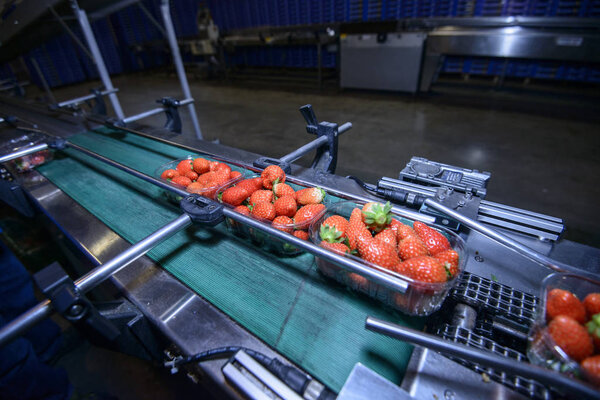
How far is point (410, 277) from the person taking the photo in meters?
0.63

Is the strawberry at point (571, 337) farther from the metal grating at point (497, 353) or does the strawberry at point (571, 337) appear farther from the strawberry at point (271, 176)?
the strawberry at point (271, 176)

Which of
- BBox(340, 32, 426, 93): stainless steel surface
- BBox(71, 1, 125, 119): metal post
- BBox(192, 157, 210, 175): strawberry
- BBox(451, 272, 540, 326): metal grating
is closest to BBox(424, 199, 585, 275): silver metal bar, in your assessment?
BBox(451, 272, 540, 326): metal grating

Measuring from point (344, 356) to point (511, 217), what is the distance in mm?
698

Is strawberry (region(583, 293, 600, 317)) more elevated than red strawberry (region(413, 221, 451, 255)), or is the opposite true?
strawberry (region(583, 293, 600, 317))

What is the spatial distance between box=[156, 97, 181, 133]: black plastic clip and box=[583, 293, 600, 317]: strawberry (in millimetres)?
2253

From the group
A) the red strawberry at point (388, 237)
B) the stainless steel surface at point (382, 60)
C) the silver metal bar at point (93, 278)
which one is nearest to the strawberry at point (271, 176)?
the silver metal bar at point (93, 278)

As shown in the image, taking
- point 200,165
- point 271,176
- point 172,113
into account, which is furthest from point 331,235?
point 172,113

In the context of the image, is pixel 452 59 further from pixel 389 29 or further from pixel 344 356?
pixel 344 356

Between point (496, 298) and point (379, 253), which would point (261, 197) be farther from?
point (496, 298)

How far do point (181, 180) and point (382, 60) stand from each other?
202 inches

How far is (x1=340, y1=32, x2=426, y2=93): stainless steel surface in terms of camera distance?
15.8 feet

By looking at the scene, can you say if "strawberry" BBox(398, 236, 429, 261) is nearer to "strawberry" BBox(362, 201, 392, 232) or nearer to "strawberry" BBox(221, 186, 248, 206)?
"strawberry" BBox(362, 201, 392, 232)

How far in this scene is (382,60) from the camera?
513 centimetres

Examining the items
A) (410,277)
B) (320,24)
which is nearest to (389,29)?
(320,24)
